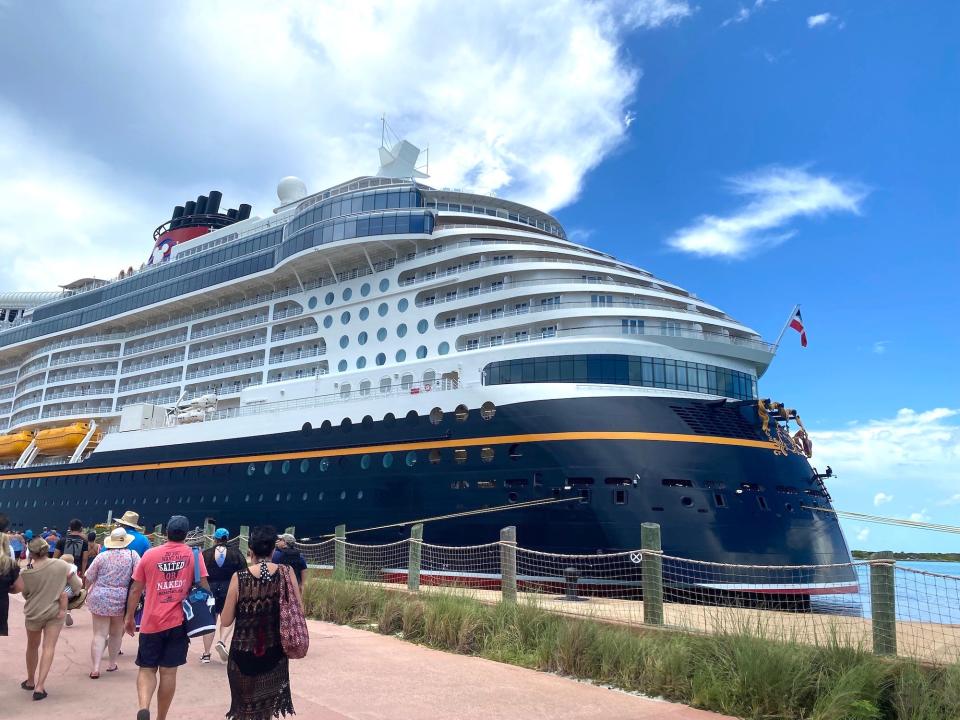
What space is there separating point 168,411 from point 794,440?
2118cm

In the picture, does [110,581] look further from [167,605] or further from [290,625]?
[290,625]

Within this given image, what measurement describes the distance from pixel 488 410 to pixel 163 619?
1154cm

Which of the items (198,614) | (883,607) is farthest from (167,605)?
(883,607)

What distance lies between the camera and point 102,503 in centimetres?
2606

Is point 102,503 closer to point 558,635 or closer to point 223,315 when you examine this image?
point 223,315

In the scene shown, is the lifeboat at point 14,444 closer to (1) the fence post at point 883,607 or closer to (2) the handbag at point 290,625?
(2) the handbag at point 290,625

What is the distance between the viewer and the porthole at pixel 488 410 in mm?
16203

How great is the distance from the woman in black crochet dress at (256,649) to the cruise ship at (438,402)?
10574mm

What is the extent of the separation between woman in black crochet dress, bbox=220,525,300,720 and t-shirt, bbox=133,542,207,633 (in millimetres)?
1070

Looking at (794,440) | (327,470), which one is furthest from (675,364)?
(327,470)

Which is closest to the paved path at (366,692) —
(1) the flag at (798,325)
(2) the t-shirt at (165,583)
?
(2) the t-shirt at (165,583)

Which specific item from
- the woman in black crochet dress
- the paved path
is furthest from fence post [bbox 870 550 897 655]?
the woman in black crochet dress

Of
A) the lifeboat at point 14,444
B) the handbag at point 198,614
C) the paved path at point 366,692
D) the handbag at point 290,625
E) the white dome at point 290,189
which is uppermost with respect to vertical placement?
the white dome at point 290,189

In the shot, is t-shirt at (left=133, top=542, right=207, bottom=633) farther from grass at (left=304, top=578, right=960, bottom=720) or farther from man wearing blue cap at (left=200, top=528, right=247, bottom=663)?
grass at (left=304, top=578, right=960, bottom=720)
